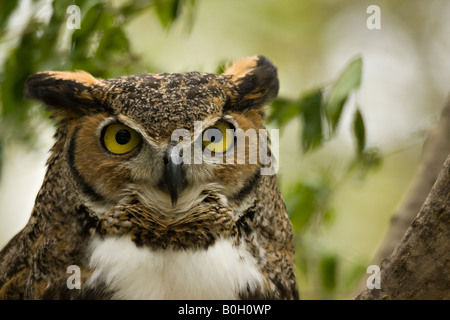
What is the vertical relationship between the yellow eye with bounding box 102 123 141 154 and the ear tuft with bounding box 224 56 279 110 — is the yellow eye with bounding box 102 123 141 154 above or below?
below

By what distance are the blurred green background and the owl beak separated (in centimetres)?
84

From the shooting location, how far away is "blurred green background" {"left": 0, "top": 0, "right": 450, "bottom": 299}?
118 inches

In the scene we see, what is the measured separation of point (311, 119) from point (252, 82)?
1.92 ft

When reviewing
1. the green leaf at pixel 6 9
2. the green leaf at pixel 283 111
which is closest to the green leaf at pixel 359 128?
the green leaf at pixel 283 111

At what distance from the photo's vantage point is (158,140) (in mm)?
2223

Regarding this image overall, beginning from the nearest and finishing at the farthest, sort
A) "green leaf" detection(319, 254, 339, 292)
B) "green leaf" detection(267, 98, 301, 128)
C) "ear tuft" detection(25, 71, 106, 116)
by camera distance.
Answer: "ear tuft" detection(25, 71, 106, 116), "green leaf" detection(267, 98, 301, 128), "green leaf" detection(319, 254, 339, 292)

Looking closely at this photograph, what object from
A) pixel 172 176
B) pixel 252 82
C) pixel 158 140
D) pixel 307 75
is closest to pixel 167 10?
pixel 252 82

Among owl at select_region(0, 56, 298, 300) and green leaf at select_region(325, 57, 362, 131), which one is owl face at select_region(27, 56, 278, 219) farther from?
green leaf at select_region(325, 57, 362, 131)

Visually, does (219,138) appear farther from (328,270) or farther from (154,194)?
(328,270)

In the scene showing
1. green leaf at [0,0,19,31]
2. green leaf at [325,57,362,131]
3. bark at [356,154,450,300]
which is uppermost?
green leaf at [0,0,19,31]

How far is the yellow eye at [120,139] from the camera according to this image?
2279mm

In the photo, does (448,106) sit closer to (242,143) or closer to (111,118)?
(242,143)

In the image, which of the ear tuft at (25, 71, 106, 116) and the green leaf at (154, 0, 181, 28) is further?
the green leaf at (154, 0, 181, 28)

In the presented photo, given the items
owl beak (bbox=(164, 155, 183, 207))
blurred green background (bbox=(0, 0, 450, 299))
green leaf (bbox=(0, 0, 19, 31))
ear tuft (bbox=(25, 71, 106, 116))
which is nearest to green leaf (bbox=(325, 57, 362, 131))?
blurred green background (bbox=(0, 0, 450, 299))
